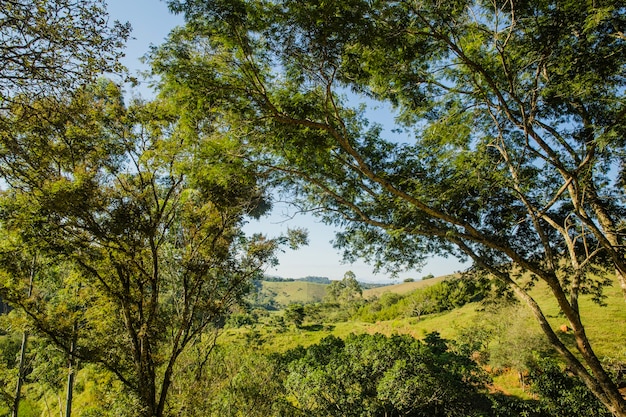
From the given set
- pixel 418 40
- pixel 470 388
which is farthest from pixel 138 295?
pixel 470 388

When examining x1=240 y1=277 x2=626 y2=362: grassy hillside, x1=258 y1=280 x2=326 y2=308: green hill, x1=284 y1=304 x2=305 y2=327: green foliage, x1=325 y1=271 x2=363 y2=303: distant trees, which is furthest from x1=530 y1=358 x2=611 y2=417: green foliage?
x1=258 y1=280 x2=326 y2=308: green hill

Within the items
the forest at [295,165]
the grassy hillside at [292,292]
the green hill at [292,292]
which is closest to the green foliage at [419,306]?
the forest at [295,165]

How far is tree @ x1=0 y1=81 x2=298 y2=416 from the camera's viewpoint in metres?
5.41

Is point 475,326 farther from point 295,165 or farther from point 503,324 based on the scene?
point 295,165

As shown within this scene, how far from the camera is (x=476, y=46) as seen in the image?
5.20m

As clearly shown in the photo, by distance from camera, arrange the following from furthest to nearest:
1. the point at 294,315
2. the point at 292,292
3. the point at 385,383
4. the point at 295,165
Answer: the point at 292,292
the point at 294,315
the point at 385,383
the point at 295,165

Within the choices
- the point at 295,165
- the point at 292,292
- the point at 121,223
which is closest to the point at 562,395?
the point at 295,165

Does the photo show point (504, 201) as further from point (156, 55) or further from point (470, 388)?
point (470, 388)

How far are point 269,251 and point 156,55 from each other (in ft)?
18.9

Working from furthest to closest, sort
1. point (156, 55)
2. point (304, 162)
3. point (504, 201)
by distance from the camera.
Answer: point (504, 201) < point (304, 162) < point (156, 55)

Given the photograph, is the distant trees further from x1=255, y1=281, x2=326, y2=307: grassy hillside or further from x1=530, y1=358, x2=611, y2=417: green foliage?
x1=255, y1=281, x2=326, y2=307: grassy hillside

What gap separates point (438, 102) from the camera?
258 inches

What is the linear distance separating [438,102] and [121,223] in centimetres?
708

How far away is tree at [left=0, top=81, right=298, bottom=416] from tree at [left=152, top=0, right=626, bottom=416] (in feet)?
3.95
